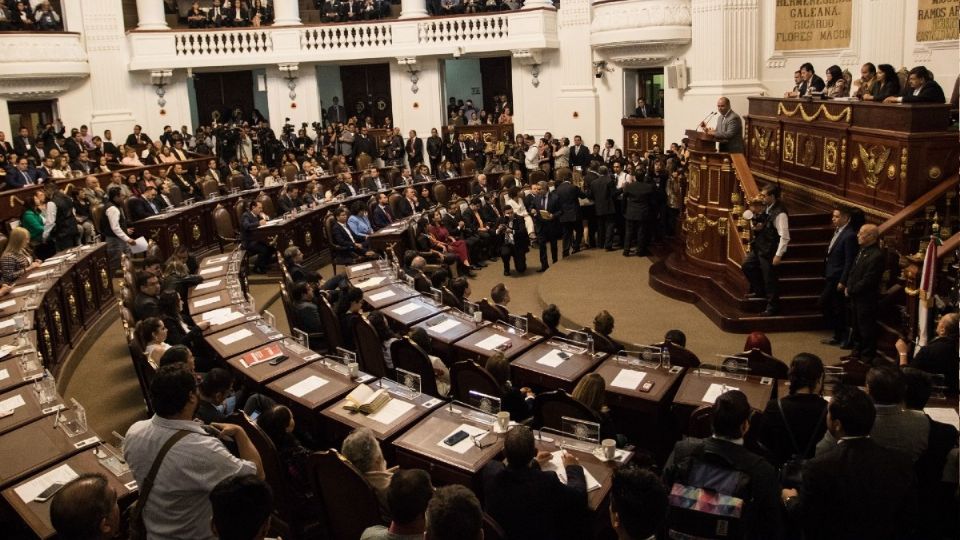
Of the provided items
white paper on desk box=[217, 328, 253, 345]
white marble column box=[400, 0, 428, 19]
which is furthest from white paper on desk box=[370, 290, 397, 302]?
white marble column box=[400, 0, 428, 19]

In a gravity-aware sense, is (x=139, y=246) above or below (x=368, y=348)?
above

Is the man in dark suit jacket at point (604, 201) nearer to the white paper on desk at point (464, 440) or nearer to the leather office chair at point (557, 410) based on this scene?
the leather office chair at point (557, 410)

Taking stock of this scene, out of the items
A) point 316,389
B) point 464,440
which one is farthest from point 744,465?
point 316,389

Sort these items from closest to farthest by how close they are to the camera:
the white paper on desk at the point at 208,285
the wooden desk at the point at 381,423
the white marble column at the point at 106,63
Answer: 1. the wooden desk at the point at 381,423
2. the white paper on desk at the point at 208,285
3. the white marble column at the point at 106,63

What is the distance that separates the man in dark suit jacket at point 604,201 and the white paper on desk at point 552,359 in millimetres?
7289

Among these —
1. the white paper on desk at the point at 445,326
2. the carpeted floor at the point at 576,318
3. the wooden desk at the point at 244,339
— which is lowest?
the carpeted floor at the point at 576,318

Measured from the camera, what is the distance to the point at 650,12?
1758 centimetres

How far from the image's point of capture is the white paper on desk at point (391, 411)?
223 inches

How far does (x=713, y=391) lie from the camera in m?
5.93

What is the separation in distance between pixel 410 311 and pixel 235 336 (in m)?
1.82

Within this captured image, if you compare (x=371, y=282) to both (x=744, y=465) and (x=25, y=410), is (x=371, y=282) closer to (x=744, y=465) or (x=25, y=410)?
(x=25, y=410)

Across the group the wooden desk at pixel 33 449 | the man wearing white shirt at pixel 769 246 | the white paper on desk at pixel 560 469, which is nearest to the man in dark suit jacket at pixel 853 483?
the white paper on desk at pixel 560 469

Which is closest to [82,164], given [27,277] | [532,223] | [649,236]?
[27,277]

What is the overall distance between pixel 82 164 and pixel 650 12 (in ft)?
39.5
